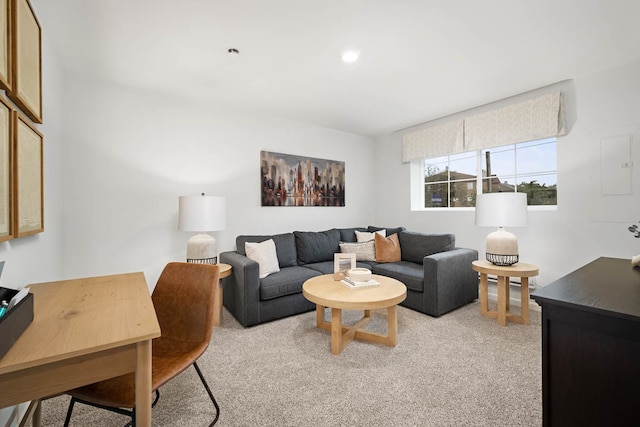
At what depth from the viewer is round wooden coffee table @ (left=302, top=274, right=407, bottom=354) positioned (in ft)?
6.81

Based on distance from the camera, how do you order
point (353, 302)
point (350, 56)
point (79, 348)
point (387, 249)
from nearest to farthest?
point (79, 348), point (353, 302), point (350, 56), point (387, 249)

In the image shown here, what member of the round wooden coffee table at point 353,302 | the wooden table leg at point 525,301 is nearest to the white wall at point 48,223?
the round wooden coffee table at point 353,302

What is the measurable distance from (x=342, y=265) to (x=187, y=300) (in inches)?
57.0

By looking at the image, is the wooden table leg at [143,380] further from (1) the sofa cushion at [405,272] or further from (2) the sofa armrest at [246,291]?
(1) the sofa cushion at [405,272]

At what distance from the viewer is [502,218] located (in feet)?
9.00

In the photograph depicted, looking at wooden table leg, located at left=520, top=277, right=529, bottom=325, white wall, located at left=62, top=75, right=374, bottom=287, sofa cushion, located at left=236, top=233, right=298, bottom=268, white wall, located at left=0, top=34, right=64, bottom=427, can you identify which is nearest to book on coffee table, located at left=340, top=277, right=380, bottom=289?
sofa cushion, located at left=236, top=233, right=298, bottom=268

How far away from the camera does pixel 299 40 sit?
221 cm

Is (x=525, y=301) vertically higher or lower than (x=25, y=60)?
lower

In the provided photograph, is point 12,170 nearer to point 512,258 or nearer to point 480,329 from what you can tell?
point 480,329

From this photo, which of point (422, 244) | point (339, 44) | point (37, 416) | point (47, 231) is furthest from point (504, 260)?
point (47, 231)

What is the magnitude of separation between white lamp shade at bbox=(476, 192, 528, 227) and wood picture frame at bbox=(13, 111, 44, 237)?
3499 mm

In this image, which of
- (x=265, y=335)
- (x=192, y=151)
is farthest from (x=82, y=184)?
(x=265, y=335)

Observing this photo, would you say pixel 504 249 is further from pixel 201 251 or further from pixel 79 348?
pixel 79 348

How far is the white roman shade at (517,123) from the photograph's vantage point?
3035 millimetres
